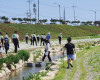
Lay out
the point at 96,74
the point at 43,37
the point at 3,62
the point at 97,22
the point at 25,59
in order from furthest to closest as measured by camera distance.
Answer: the point at 97,22, the point at 43,37, the point at 25,59, the point at 3,62, the point at 96,74

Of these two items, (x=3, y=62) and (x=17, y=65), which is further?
(x=17, y=65)

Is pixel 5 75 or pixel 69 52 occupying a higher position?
pixel 69 52

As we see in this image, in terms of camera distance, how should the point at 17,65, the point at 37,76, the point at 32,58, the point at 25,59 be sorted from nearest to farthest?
the point at 37,76
the point at 17,65
the point at 25,59
the point at 32,58

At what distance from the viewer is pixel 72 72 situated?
1346 cm

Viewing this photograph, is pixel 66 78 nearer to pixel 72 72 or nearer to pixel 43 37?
pixel 72 72

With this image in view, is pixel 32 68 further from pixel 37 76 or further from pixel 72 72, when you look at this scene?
pixel 37 76

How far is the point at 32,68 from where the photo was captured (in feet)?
58.0

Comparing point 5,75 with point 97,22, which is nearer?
point 5,75

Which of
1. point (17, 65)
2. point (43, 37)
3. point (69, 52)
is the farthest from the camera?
Result: point (43, 37)

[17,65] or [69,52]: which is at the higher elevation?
[69,52]

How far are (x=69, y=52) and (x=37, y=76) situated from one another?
143 inches

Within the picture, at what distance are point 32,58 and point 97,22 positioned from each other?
131m

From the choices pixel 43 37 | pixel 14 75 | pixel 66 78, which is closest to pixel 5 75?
pixel 14 75

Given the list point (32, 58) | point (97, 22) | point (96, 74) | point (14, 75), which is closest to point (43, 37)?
point (32, 58)
